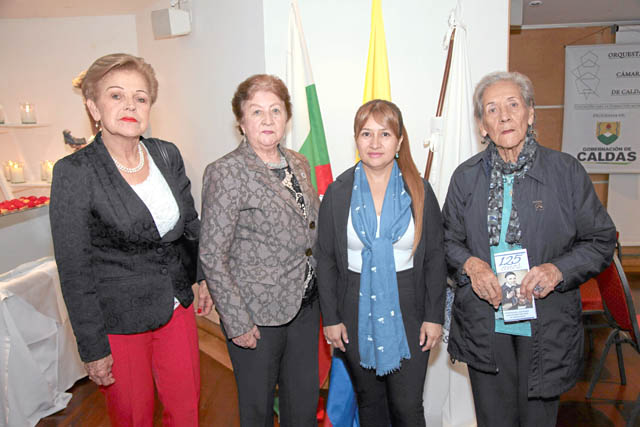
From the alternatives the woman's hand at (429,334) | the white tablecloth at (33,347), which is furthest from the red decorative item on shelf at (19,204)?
the woman's hand at (429,334)

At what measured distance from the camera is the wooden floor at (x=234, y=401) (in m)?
2.54

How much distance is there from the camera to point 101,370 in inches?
58.4

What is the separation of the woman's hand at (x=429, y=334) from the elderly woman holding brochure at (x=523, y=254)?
0.08 m

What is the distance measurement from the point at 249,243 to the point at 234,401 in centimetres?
158

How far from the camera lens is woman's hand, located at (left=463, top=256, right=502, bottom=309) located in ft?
5.10

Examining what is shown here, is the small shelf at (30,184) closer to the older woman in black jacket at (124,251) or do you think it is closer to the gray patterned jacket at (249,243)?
the older woman in black jacket at (124,251)

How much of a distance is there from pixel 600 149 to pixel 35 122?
617 cm

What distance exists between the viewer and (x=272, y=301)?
163 cm

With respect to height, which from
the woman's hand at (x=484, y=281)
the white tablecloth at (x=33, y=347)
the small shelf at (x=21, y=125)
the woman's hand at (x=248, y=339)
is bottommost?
the white tablecloth at (x=33, y=347)

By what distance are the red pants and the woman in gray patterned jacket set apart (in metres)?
0.18

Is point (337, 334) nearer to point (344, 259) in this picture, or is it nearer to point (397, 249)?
point (344, 259)

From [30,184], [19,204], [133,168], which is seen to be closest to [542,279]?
[133,168]

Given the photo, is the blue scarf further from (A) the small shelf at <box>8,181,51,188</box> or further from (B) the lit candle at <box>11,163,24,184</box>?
(B) the lit candle at <box>11,163,24,184</box>

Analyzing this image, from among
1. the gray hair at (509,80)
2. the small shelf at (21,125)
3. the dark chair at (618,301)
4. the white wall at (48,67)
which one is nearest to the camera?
the gray hair at (509,80)
